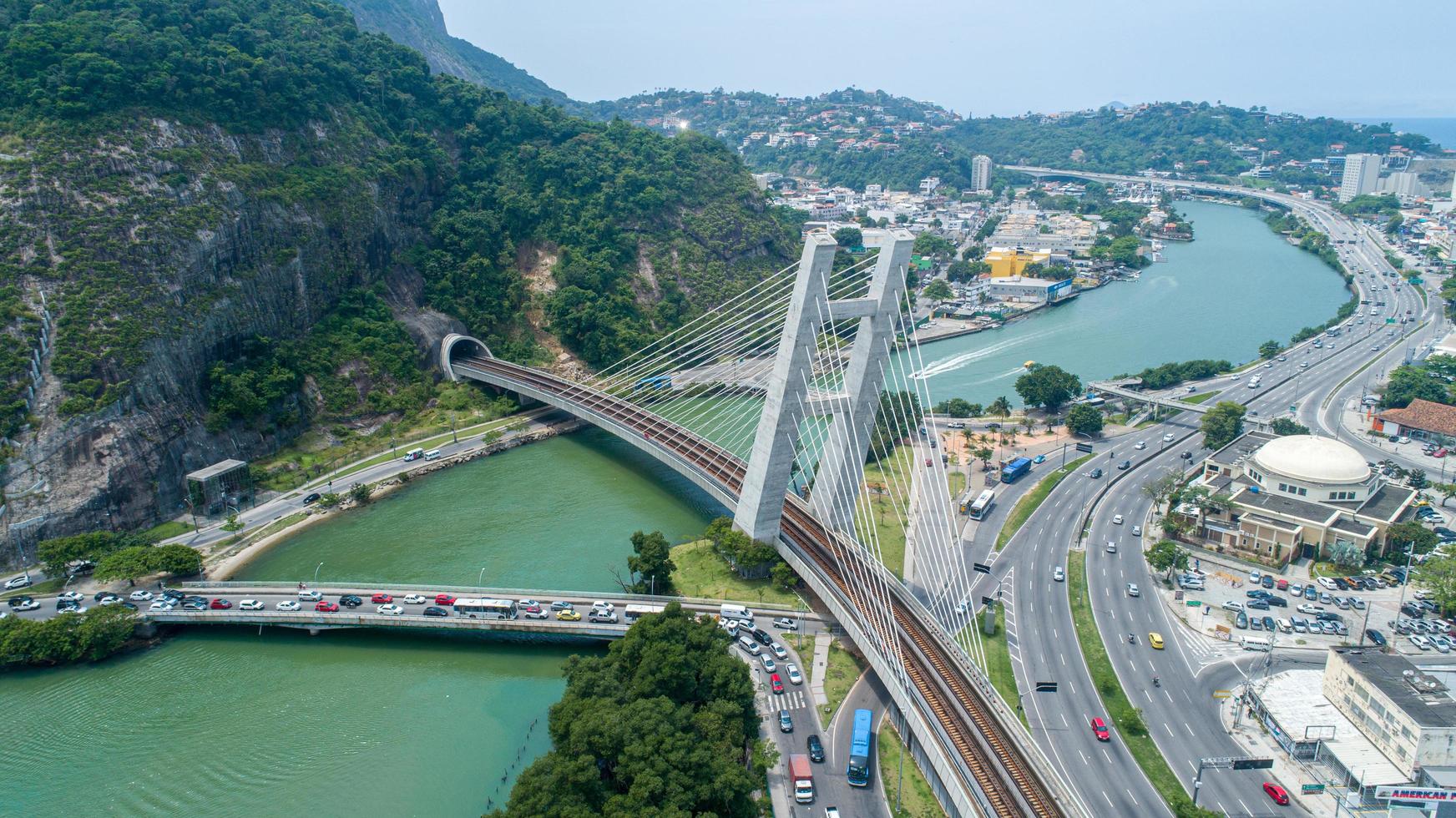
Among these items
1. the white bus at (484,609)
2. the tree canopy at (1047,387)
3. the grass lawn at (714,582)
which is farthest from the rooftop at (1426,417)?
the white bus at (484,609)

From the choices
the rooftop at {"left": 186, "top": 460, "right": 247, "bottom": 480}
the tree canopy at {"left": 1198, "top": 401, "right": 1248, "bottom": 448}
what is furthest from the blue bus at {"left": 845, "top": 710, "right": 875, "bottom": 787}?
the rooftop at {"left": 186, "top": 460, "right": 247, "bottom": 480}

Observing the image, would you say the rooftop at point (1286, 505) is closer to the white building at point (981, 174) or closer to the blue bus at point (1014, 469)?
the blue bus at point (1014, 469)

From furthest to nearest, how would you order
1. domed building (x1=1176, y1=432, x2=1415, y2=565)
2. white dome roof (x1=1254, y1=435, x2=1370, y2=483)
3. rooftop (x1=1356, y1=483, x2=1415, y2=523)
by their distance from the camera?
1. white dome roof (x1=1254, y1=435, x2=1370, y2=483)
2. rooftop (x1=1356, y1=483, x2=1415, y2=523)
3. domed building (x1=1176, y1=432, x2=1415, y2=565)

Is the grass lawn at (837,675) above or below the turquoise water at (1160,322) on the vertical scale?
below

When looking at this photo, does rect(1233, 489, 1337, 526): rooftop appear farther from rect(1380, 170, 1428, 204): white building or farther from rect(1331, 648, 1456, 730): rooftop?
rect(1380, 170, 1428, 204): white building

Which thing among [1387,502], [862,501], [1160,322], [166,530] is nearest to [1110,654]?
[862,501]

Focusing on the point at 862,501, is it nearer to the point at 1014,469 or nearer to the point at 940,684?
the point at 1014,469
